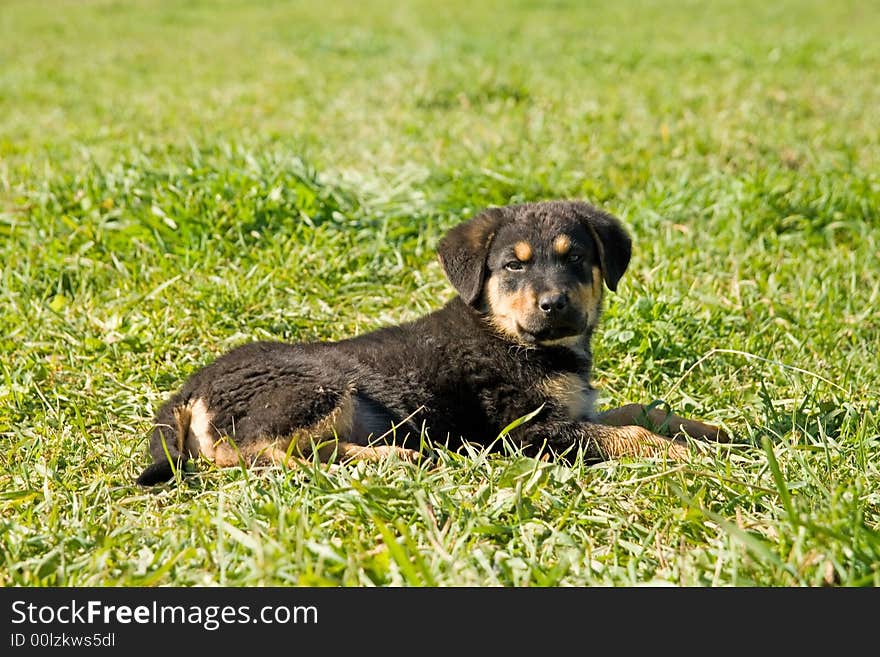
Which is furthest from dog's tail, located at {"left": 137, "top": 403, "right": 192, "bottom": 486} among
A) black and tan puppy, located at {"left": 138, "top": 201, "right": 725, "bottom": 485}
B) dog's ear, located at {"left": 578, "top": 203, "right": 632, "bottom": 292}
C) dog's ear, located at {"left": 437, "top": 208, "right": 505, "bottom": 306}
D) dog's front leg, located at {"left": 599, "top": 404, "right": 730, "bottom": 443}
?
dog's ear, located at {"left": 578, "top": 203, "right": 632, "bottom": 292}

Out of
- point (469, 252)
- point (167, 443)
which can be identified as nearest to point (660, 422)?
point (469, 252)

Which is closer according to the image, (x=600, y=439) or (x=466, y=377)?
(x=600, y=439)

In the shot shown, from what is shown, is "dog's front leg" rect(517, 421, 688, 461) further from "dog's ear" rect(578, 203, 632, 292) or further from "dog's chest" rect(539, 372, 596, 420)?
"dog's ear" rect(578, 203, 632, 292)

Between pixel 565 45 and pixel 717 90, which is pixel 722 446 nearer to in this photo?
pixel 717 90

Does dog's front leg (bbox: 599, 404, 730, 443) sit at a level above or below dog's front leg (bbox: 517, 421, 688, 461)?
below

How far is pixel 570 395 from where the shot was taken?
167 inches

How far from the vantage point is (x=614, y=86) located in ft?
35.6

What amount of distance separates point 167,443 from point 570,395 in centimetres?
176

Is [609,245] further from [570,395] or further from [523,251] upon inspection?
[570,395]

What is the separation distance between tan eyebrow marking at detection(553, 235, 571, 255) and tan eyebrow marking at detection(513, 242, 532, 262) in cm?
12

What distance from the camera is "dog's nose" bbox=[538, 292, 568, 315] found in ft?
13.5

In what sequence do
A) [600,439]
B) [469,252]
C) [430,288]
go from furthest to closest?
[430,288], [469,252], [600,439]

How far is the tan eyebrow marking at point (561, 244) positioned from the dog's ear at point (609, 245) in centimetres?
25
